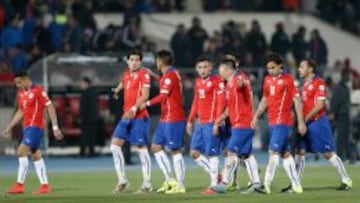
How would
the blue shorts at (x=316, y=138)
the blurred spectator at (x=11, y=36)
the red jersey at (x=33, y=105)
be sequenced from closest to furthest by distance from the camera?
the blue shorts at (x=316, y=138), the red jersey at (x=33, y=105), the blurred spectator at (x=11, y=36)

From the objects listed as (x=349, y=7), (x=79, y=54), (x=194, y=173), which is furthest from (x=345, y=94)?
(x=349, y=7)

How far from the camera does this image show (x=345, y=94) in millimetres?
32938

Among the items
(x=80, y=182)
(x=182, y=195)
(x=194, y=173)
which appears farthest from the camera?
(x=194, y=173)

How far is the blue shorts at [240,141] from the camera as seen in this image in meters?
22.7

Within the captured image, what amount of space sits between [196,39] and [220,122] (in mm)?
17830

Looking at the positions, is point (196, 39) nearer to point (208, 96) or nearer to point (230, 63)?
point (208, 96)

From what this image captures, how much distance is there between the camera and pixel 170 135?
23516 millimetres

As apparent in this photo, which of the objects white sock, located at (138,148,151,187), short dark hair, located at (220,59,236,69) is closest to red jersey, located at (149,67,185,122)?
white sock, located at (138,148,151,187)

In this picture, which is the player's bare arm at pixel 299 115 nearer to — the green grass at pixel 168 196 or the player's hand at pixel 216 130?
the green grass at pixel 168 196

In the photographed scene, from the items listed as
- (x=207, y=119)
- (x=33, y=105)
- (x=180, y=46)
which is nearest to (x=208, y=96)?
(x=207, y=119)

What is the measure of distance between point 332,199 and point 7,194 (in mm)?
5653

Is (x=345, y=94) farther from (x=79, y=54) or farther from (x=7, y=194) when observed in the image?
(x=7, y=194)

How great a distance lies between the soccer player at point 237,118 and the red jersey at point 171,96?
95cm

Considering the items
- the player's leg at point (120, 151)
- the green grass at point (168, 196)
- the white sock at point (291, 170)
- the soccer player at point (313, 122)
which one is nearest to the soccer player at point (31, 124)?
the green grass at point (168, 196)
